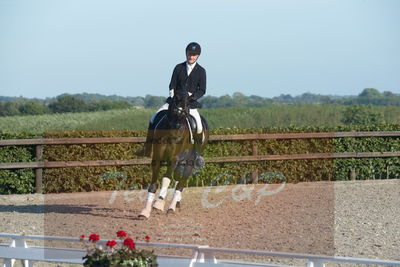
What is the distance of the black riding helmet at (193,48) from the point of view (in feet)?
33.3

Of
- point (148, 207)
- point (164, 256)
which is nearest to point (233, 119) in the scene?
point (148, 207)

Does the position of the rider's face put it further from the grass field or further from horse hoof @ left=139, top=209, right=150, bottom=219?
the grass field

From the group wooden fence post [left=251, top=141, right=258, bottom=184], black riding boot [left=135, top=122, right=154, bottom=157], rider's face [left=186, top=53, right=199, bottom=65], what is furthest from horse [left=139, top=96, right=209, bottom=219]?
wooden fence post [left=251, top=141, right=258, bottom=184]

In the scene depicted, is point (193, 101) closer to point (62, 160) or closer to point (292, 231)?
point (292, 231)

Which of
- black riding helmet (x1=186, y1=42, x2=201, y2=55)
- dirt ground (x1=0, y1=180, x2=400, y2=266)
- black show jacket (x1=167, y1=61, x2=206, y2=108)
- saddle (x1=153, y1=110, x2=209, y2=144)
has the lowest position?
dirt ground (x1=0, y1=180, x2=400, y2=266)

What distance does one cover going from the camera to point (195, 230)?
9562 millimetres

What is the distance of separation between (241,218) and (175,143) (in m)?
1.53

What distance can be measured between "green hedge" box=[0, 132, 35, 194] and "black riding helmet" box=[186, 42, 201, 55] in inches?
217

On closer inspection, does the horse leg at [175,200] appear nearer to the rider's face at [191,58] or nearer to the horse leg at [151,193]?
the horse leg at [151,193]

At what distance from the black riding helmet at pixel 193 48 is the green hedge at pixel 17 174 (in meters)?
5.50

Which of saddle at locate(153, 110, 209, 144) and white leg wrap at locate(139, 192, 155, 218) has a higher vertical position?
saddle at locate(153, 110, 209, 144)

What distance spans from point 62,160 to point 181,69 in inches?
199

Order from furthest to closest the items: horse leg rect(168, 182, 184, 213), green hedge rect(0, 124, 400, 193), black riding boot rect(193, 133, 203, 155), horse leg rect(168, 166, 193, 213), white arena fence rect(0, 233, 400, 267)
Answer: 1. green hedge rect(0, 124, 400, 193)
2. horse leg rect(168, 182, 184, 213)
3. horse leg rect(168, 166, 193, 213)
4. black riding boot rect(193, 133, 203, 155)
5. white arena fence rect(0, 233, 400, 267)

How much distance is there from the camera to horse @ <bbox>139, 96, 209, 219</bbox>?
9.98m
